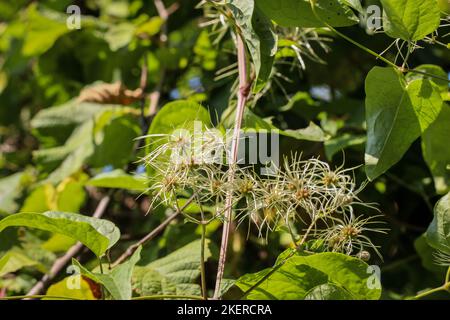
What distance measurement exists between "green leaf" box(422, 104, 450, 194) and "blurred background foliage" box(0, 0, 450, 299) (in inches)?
4.3

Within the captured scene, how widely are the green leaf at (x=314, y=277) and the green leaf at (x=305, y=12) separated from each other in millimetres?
249

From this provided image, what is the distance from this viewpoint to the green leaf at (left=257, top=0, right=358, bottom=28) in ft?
2.53

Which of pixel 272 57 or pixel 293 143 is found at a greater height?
pixel 272 57

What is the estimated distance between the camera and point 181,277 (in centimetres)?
93

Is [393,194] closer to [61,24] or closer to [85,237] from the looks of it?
[85,237]

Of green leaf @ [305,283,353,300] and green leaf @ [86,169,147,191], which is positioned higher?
green leaf @ [305,283,353,300]

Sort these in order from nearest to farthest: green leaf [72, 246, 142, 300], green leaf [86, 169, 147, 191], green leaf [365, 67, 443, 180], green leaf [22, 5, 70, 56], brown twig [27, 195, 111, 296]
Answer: green leaf [72, 246, 142, 300]
green leaf [365, 67, 443, 180]
green leaf [86, 169, 147, 191]
brown twig [27, 195, 111, 296]
green leaf [22, 5, 70, 56]

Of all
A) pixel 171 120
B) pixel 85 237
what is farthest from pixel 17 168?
pixel 85 237

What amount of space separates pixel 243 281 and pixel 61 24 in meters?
0.93

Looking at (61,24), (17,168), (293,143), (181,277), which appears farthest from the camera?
(17,168)

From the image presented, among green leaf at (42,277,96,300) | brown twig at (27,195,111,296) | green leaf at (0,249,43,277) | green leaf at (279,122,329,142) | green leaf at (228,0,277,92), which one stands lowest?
brown twig at (27,195,111,296)

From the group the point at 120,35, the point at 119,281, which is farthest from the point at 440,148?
the point at 120,35

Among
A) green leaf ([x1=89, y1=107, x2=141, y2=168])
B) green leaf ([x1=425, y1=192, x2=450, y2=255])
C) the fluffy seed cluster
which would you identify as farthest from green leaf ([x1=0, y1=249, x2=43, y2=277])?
green leaf ([x1=425, y1=192, x2=450, y2=255])

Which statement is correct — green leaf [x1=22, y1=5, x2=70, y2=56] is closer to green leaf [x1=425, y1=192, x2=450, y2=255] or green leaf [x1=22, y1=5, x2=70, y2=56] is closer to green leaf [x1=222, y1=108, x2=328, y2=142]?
green leaf [x1=222, y1=108, x2=328, y2=142]
